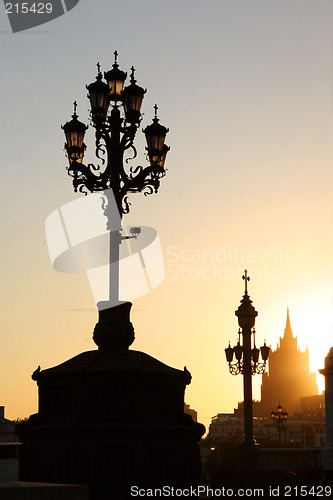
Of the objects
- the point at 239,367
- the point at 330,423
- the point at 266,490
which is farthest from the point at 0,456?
the point at 239,367

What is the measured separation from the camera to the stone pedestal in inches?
561

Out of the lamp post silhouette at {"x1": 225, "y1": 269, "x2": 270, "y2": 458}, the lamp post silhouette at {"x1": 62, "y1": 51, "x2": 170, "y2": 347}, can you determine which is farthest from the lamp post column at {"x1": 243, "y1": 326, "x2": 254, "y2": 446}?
the lamp post silhouette at {"x1": 62, "y1": 51, "x2": 170, "y2": 347}

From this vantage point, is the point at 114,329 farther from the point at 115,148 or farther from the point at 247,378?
the point at 247,378

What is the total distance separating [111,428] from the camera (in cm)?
1430

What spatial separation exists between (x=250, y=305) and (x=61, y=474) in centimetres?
2512

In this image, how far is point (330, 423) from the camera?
3186 cm

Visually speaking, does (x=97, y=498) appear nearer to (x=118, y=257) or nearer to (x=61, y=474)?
(x=61, y=474)

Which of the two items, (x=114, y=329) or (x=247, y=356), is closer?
(x=114, y=329)

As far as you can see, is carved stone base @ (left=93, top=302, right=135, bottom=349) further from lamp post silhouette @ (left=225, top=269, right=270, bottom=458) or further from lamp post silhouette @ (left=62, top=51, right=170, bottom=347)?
lamp post silhouette @ (left=225, top=269, right=270, bottom=458)

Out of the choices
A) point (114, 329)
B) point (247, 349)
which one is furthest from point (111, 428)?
point (247, 349)

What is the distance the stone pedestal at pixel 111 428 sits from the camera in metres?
14.2

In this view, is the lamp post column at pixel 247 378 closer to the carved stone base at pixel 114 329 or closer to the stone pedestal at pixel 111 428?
the carved stone base at pixel 114 329

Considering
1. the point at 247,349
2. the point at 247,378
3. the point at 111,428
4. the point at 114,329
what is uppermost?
the point at 247,349

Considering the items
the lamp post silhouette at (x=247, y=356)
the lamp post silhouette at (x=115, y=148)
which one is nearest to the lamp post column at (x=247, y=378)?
the lamp post silhouette at (x=247, y=356)
